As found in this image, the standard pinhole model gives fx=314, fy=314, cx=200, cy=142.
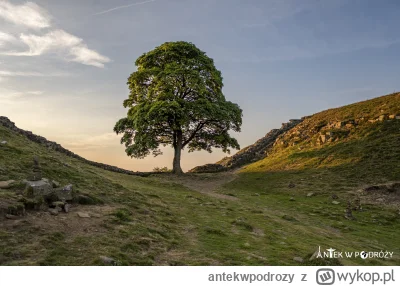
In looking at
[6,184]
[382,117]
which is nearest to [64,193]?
[6,184]

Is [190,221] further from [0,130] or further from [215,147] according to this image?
[215,147]

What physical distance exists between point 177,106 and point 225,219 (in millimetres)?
20581

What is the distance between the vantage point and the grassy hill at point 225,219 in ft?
28.6

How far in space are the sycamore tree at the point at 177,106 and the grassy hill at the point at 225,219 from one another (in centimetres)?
705

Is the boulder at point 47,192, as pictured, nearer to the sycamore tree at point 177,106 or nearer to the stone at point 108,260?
the stone at point 108,260

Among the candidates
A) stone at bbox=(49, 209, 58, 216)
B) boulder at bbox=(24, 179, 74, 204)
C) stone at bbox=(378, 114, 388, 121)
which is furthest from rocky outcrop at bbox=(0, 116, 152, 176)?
stone at bbox=(378, 114, 388, 121)

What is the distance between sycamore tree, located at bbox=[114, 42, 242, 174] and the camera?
34.9 meters

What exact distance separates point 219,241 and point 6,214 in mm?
6928

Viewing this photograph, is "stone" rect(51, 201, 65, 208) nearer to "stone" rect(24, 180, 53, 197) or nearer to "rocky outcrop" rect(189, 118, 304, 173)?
"stone" rect(24, 180, 53, 197)

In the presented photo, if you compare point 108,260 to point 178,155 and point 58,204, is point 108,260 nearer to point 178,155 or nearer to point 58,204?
point 58,204

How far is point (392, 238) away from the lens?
52.3 ft

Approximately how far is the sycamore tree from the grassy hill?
278 inches

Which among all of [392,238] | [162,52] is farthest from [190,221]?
[162,52]

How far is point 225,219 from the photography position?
14.9 metres
